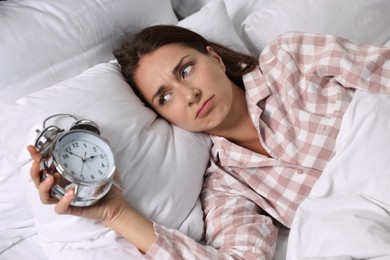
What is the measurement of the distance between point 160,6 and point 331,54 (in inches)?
21.7

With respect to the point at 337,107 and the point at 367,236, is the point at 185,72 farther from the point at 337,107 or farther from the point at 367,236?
the point at 367,236

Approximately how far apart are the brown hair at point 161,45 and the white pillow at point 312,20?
0.17m

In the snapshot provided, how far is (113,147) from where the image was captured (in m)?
1.06

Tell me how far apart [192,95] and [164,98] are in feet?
0.32

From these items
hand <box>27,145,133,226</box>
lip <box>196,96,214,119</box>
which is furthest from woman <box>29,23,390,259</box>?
hand <box>27,145,133,226</box>

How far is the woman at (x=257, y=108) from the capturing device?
116cm

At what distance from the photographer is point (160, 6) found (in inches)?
56.9

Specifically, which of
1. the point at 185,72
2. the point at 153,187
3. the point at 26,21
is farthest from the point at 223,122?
the point at 26,21

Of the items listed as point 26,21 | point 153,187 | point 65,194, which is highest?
point 26,21

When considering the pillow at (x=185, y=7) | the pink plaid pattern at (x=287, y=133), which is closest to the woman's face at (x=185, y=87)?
the pink plaid pattern at (x=287, y=133)

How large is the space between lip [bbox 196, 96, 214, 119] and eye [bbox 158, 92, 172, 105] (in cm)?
9

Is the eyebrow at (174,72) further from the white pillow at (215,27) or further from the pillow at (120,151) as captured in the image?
the white pillow at (215,27)

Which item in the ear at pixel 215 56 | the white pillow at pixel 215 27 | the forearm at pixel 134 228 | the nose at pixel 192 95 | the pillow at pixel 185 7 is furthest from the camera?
the pillow at pixel 185 7

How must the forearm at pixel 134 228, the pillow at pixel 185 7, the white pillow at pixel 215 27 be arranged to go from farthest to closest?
1. the pillow at pixel 185 7
2. the white pillow at pixel 215 27
3. the forearm at pixel 134 228
